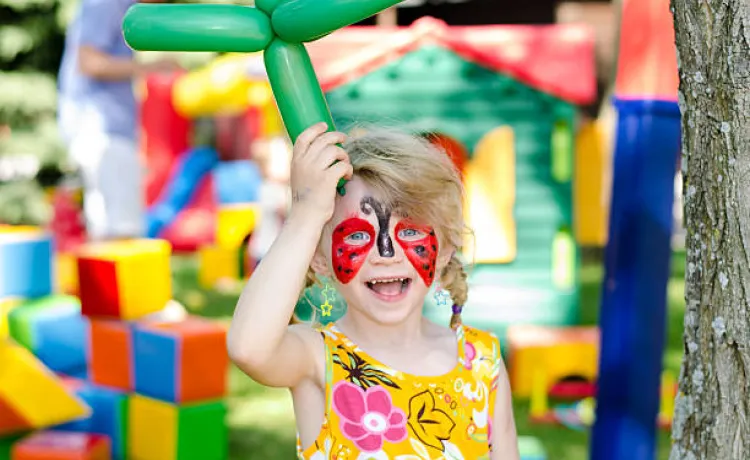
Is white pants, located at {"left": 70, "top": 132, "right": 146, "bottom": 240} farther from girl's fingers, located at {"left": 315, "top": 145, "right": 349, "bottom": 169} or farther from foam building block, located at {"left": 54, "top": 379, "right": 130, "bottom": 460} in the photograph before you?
girl's fingers, located at {"left": 315, "top": 145, "right": 349, "bottom": 169}

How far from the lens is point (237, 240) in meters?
7.77

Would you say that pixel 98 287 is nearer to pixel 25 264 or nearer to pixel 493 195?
pixel 25 264

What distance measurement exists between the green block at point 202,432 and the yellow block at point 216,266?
12.1 ft

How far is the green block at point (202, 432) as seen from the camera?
3404mm

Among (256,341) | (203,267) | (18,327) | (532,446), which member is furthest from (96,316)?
(203,267)

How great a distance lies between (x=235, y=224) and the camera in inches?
310

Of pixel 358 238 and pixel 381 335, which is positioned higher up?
pixel 358 238

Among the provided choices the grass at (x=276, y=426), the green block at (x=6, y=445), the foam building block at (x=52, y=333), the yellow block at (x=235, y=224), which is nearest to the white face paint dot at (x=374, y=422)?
the grass at (x=276, y=426)

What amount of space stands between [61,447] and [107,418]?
36 cm

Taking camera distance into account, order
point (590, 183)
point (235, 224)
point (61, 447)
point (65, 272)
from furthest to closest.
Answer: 1. point (590, 183)
2. point (235, 224)
3. point (65, 272)
4. point (61, 447)

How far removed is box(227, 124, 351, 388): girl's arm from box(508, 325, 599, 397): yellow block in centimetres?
289

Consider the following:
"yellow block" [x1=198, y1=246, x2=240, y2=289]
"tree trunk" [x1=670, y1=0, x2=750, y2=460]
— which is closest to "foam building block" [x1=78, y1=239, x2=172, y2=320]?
"tree trunk" [x1=670, y1=0, x2=750, y2=460]

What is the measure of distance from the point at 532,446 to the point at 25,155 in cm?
751

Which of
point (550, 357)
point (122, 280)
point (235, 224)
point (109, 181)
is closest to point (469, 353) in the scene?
point (122, 280)
